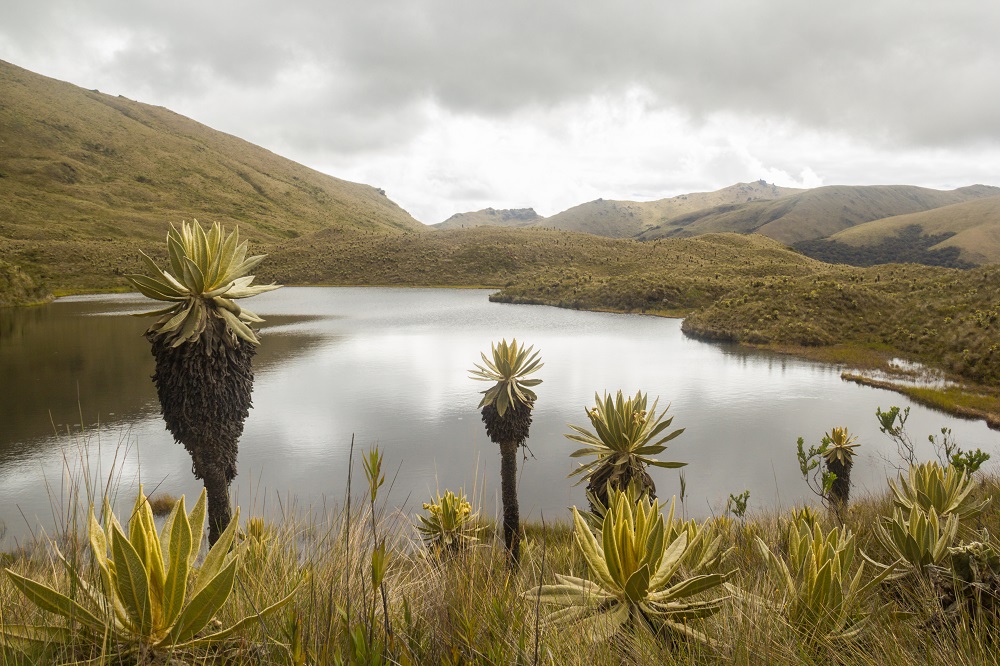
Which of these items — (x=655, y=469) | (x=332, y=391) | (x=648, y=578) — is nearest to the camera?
(x=648, y=578)

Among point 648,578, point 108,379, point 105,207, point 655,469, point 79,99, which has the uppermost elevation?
point 79,99

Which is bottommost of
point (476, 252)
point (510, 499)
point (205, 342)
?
point (510, 499)

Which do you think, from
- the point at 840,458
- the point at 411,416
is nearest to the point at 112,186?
the point at 411,416

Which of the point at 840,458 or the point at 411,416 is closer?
the point at 840,458

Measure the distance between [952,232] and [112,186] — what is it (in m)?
233

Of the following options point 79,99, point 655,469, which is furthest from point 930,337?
point 79,99

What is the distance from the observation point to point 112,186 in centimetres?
12762

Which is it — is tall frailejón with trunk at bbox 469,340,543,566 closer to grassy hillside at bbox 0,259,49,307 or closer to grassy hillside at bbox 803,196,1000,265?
grassy hillside at bbox 0,259,49,307

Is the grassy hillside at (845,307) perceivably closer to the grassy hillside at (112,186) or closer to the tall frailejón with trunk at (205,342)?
the tall frailejón with trunk at (205,342)

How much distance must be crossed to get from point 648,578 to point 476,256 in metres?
81.4

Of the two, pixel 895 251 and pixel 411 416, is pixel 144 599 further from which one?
pixel 895 251

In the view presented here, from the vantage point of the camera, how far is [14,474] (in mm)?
11789

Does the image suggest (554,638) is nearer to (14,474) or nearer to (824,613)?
(824,613)

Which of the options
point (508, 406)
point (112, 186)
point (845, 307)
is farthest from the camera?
point (112, 186)
